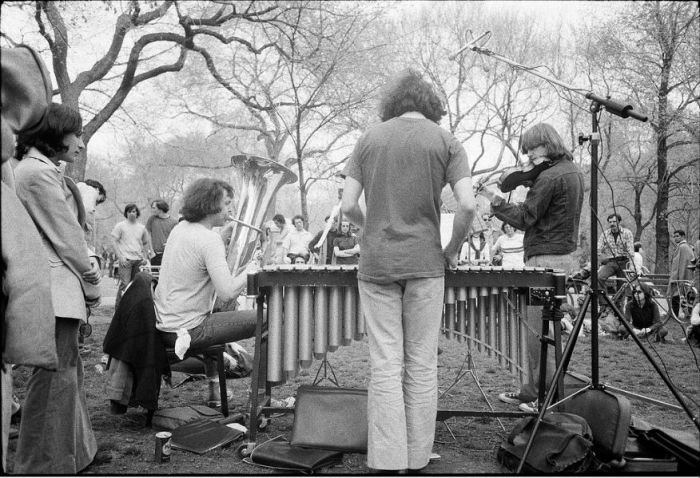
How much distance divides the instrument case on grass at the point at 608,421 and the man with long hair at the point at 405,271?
0.92 metres

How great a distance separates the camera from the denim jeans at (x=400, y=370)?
121 inches

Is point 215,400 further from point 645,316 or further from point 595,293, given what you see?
point 645,316

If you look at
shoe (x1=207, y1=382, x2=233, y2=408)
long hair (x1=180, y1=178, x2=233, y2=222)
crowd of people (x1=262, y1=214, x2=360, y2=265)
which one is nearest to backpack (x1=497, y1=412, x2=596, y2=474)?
shoe (x1=207, y1=382, x2=233, y2=408)

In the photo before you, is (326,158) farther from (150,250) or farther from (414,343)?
(414,343)

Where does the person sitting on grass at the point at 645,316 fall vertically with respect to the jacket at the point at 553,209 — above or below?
below

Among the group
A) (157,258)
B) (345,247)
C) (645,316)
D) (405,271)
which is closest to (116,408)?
(405,271)

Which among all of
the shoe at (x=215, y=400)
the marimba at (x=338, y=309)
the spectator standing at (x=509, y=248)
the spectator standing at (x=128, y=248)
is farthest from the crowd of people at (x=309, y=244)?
the marimba at (x=338, y=309)

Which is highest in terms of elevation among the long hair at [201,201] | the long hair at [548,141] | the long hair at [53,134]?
the long hair at [548,141]

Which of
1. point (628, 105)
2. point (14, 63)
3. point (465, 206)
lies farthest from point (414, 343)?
point (14, 63)

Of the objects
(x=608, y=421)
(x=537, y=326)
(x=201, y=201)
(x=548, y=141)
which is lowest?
(x=608, y=421)

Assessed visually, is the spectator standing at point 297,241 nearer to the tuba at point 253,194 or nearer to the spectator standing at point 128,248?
the spectator standing at point 128,248

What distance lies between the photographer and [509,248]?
33.9 feet

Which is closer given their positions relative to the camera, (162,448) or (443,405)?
(162,448)

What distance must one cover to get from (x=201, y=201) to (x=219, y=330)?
3.07 feet
